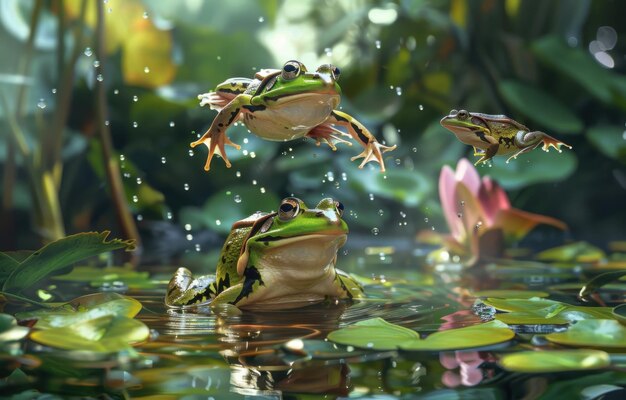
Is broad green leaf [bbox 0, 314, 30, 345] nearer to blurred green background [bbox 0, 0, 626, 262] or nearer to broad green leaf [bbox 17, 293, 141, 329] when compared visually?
broad green leaf [bbox 17, 293, 141, 329]

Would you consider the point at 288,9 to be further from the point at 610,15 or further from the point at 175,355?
the point at 175,355

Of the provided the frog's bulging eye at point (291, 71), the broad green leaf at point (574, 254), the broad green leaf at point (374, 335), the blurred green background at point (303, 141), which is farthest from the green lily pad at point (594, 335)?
the blurred green background at point (303, 141)

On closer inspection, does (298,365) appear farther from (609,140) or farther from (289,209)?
(609,140)

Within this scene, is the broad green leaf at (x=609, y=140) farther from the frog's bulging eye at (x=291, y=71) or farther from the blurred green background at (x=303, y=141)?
the frog's bulging eye at (x=291, y=71)

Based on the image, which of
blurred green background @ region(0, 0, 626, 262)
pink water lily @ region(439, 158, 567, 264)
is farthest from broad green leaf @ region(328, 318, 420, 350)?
blurred green background @ region(0, 0, 626, 262)

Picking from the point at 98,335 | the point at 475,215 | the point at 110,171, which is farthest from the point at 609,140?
the point at 98,335
